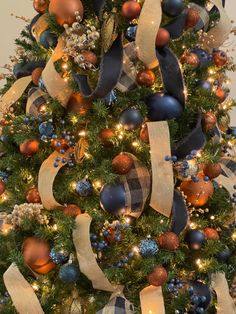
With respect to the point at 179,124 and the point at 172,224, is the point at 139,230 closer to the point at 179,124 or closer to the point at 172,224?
the point at 172,224

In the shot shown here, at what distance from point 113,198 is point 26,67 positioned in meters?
0.46

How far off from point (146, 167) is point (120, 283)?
24 centimetres

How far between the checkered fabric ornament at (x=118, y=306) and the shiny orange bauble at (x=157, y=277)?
0.06 m

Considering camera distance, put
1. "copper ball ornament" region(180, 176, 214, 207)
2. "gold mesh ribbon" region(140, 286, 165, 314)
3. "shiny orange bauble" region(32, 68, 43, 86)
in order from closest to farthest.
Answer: "gold mesh ribbon" region(140, 286, 165, 314) → "copper ball ornament" region(180, 176, 214, 207) → "shiny orange bauble" region(32, 68, 43, 86)

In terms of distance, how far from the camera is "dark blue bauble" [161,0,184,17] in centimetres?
93

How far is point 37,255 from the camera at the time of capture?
874 millimetres

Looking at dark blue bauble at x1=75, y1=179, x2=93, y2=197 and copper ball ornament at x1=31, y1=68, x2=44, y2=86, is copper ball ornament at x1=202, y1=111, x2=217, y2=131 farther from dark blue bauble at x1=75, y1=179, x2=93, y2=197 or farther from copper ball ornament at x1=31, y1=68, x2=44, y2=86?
copper ball ornament at x1=31, y1=68, x2=44, y2=86

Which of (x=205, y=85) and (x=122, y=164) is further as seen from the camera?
(x=205, y=85)

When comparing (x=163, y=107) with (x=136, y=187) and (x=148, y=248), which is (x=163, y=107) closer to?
(x=136, y=187)

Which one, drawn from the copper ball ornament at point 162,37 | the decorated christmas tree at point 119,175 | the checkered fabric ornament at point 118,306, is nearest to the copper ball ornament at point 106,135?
the decorated christmas tree at point 119,175

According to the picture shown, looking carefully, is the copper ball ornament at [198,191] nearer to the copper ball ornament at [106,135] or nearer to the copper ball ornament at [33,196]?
the copper ball ornament at [106,135]

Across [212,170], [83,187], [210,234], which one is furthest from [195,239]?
[83,187]

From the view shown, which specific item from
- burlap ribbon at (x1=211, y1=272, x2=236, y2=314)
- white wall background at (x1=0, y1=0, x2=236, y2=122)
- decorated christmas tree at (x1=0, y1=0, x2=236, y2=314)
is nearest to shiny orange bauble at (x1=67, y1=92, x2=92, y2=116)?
decorated christmas tree at (x1=0, y1=0, x2=236, y2=314)

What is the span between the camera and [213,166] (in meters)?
0.93
